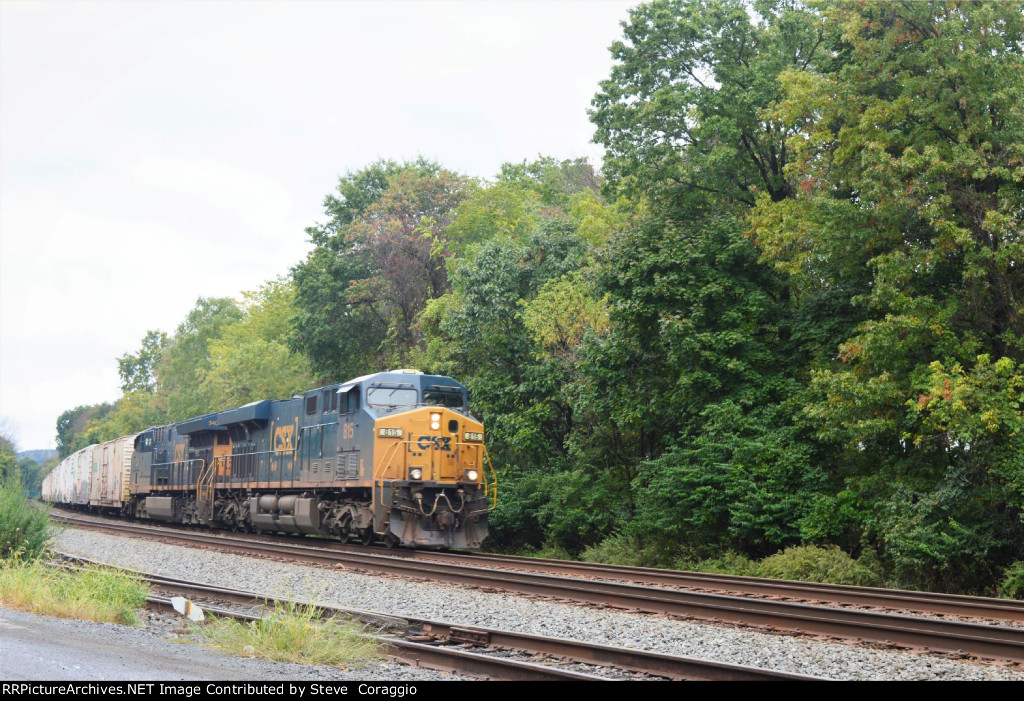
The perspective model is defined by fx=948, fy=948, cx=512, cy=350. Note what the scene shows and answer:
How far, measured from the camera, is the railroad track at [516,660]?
25.1 ft

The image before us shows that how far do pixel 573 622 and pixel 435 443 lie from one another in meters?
9.96

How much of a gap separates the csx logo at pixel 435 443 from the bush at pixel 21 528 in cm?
729

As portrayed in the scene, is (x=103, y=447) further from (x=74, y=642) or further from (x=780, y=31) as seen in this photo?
(x=74, y=642)

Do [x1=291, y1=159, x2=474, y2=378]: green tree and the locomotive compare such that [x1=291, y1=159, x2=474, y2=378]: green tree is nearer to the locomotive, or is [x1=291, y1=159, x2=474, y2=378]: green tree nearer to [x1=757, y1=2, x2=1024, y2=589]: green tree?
the locomotive

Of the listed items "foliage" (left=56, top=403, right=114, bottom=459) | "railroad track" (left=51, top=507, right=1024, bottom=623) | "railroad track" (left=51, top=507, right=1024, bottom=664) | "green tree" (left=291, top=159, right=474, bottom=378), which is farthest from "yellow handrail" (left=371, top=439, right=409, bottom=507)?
"foliage" (left=56, top=403, right=114, bottom=459)

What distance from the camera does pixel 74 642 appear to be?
8.45m

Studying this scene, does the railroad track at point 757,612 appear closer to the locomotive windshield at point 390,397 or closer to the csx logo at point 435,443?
the csx logo at point 435,443

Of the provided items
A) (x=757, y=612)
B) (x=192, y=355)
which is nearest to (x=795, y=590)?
(x=757, y=612)

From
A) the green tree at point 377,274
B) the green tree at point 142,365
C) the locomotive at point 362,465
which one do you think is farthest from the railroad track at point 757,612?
the green tree at point 142,365

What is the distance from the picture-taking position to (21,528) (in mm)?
16531

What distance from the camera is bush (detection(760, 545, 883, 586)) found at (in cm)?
1636

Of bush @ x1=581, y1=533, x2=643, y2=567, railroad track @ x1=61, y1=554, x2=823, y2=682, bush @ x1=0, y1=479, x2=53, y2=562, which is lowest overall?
bush @ x1=581, y1=533, x2=643, y2=567

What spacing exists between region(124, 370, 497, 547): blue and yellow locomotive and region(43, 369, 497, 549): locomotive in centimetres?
2
